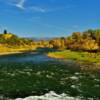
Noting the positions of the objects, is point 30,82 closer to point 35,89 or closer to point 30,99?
point 35,89

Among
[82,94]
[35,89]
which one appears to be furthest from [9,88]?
[82,94]

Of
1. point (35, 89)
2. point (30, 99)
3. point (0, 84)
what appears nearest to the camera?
point (30, 99)

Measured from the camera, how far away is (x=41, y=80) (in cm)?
6575

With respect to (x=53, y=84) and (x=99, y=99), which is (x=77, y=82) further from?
(x=99, y=99)

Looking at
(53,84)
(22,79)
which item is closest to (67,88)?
(53,84)

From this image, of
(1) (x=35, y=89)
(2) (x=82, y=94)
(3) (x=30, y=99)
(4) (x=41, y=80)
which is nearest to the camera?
(3) (x=30, y=99)

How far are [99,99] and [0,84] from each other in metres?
19.8

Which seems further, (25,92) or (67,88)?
(67,88)

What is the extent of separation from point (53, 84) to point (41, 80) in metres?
5.70

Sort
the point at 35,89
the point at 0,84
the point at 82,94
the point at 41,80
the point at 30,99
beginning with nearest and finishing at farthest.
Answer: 1. the point at 30,99
2. the point at 82,94
3. the point at 35,89
4. the point at 0,84
5. the point at 41,80

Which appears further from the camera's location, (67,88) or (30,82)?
(30,82)

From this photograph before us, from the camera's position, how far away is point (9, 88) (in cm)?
5544

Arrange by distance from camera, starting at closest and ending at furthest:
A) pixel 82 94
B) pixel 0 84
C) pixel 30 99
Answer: pixel 30 99 → pixel 82 94 → pixel 0 84

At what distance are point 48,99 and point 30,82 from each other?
16.9 metres
